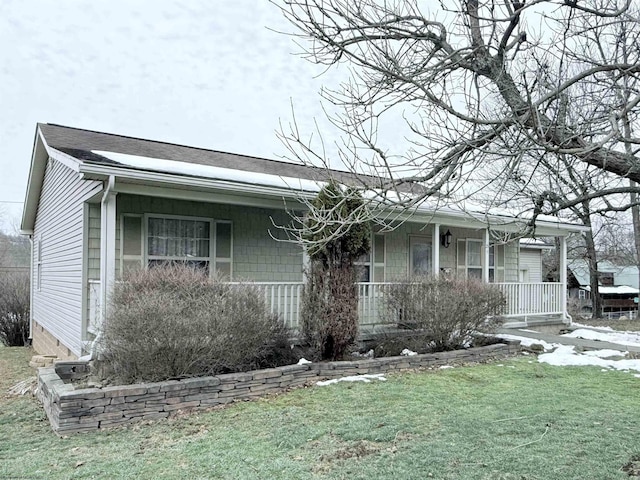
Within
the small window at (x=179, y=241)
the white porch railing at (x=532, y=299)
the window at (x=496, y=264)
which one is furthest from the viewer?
the window at (x=496, y=264)

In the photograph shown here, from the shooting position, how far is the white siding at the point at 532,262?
25.4m

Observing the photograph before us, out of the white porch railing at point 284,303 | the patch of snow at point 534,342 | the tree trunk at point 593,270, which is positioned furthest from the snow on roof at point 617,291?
the white porch railing at point 284,303

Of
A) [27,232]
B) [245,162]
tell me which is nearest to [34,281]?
[27,232]

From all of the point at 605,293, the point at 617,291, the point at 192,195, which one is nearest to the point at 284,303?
the point at 192,195

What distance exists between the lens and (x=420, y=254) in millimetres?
12742

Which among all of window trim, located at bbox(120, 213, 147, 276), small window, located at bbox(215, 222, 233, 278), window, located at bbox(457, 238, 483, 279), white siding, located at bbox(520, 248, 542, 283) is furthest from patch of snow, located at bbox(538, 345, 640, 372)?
white siding, located at bbox(520, 248, 542, 283)

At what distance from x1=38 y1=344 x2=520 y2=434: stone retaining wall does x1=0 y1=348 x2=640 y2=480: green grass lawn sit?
0.62 feet

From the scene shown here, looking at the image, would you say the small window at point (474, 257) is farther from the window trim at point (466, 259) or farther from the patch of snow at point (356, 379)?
the patch of snow at point (356, 379)

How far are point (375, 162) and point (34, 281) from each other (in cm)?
1303

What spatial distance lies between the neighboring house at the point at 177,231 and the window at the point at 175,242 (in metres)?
0.02

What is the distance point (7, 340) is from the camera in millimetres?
15172

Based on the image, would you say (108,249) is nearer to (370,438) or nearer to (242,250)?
(242,250)

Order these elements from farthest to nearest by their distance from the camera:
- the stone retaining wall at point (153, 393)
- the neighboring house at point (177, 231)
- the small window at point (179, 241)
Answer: the small window at point (179, 241) < the neighboring house at point (177, 231) < the stone retaining wall at point (153, 393)

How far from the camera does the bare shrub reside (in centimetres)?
737
